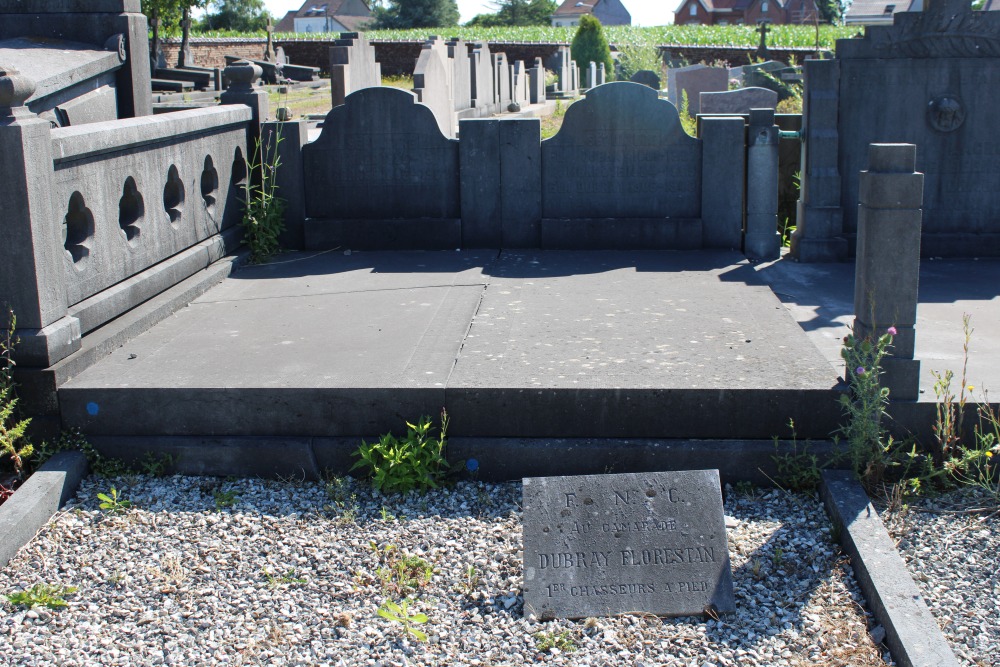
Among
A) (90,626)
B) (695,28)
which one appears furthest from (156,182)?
(695,28)

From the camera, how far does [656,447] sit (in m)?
4.54

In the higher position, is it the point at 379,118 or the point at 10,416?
the point at 379,118

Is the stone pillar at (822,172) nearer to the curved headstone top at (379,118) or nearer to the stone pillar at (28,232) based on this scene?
the curved headstone top at (379,118)

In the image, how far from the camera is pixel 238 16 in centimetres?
7031

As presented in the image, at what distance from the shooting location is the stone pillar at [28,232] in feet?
15.0

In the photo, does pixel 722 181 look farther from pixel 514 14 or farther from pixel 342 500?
pixel 514 14

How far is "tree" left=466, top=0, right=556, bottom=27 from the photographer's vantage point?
289 feet

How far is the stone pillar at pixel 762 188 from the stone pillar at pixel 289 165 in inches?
135

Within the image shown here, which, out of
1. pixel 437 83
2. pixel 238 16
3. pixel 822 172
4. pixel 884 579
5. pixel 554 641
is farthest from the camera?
pixel 238 16

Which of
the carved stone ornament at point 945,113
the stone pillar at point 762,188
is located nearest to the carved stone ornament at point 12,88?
the stone pillar at point 762,188

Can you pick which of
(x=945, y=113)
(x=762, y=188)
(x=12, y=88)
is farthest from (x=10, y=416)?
(x=945, y=113)

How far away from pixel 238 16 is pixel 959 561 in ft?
239

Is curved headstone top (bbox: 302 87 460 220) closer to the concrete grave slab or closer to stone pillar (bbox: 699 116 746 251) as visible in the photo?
the concrete grave slab

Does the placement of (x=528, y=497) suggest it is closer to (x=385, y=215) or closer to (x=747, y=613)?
(x=747, y=613)
